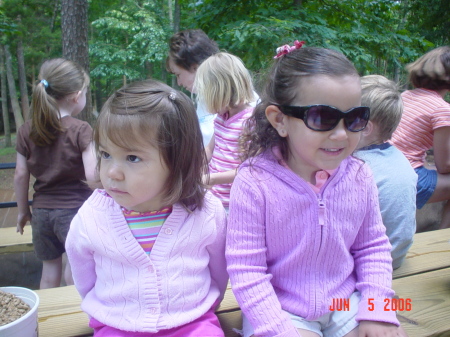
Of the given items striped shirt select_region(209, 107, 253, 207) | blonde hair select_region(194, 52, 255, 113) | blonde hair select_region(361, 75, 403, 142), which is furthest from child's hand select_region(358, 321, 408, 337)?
blonde hair select_region(194, 52, 255, 113)

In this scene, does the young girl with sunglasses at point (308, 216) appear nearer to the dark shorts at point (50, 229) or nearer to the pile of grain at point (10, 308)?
the pile of grain at point (10, 308)

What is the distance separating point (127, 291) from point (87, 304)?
→ 7.0 inches

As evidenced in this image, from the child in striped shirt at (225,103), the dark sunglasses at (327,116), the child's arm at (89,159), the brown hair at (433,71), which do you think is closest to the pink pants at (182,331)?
the dark sunglasses at (327,116)

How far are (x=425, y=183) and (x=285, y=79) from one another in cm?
200

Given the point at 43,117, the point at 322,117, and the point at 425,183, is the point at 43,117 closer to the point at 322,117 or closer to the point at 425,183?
the point at 322,117

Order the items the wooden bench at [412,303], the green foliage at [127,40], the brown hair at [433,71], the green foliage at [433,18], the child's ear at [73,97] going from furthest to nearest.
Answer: the green foliage at [127,40], the green foliage at [433,18], the brown hair at [433,71], the child's ear at [73,97], the wooden bench at [412,303]

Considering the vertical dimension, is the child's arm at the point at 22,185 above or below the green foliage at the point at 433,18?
below

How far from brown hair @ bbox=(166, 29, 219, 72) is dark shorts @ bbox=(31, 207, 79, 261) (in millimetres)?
1242

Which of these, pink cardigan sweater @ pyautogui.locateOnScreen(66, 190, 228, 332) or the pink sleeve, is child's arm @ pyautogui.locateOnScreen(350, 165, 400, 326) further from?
the pink sleeve

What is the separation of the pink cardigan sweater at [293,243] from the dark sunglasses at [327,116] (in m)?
0.21

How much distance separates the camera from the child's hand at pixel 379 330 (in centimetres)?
130

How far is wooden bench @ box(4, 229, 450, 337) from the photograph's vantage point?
4.93 ft

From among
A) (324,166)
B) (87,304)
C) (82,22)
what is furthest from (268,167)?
(82,22)

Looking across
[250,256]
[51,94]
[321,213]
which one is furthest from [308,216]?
[51,94]
